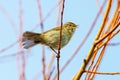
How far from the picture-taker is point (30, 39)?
78.6 inches

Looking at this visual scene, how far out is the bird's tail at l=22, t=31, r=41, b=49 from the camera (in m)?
1.93

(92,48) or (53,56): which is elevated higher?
(92,48)

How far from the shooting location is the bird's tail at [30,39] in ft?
6.32

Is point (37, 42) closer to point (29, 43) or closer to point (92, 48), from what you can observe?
point (29, 43)

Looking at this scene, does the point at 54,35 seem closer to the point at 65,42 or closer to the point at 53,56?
the point at 65,42

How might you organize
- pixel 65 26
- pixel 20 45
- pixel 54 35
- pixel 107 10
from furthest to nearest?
pixel 65 26
pixel 54 35
pixel 20 45
pixel 107 10

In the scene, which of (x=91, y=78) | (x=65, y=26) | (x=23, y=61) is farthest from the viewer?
(x=65, y=26)

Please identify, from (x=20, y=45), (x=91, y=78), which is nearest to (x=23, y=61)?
(x=20, y=45)

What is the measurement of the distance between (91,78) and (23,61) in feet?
1.82

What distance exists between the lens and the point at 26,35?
1.95 meters

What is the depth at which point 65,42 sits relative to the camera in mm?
1968

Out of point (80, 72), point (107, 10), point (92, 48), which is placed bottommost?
point (80, 72)

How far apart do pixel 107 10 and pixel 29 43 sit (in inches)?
36.7

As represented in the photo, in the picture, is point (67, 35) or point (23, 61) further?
point (67, 35)
